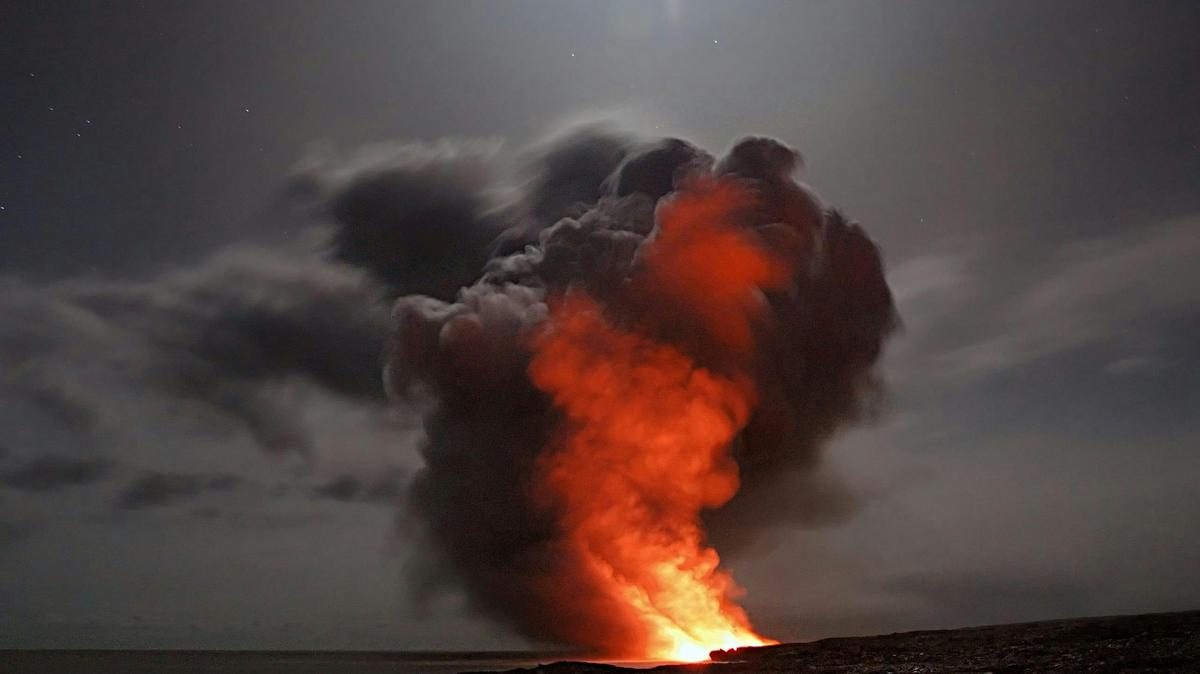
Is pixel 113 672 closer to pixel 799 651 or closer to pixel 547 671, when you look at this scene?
pixel 547 671

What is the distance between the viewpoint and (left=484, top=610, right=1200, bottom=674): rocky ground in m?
50.6

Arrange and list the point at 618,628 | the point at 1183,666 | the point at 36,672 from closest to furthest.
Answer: the point at 1183,666
the point at 618,628
the point at 36,672

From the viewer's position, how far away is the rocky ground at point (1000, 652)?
5059 centimetres

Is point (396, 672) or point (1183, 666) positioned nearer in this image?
point (1183, 666)

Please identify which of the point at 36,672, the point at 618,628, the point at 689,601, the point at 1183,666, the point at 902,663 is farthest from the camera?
the point at 36,672

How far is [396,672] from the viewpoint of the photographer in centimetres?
18912

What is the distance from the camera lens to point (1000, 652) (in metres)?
57.4

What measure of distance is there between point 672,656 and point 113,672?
6628 inches

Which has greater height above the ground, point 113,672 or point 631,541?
point 631,541

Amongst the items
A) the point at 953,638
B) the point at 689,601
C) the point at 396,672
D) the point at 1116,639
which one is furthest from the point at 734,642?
the point at 396,672

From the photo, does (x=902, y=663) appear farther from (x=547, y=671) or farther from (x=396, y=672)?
(x=396, y=672)

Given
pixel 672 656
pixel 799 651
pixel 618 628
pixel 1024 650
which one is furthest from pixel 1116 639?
pixel 618 628

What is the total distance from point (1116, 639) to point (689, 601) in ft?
97.1

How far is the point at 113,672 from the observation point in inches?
7589
